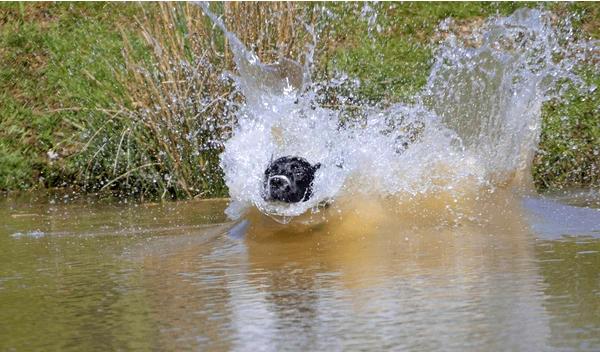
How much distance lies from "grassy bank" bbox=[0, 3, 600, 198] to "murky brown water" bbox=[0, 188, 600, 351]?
0.88 m

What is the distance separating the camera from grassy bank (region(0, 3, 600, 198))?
827 cm

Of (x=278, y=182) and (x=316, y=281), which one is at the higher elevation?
(x=278, y=182)

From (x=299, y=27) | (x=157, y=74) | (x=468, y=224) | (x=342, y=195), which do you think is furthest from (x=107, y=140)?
(x=468, y=224)

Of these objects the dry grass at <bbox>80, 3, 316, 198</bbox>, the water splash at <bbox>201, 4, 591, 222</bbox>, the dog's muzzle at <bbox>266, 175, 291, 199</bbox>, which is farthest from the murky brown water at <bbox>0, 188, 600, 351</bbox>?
the dry grass at <bbox>80, 3, 316, 198</bbox>

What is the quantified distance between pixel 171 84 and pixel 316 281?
130 inches

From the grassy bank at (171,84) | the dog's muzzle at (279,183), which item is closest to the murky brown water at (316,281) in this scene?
the dog's muzzle at (279,183)

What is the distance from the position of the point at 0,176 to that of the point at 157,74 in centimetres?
208

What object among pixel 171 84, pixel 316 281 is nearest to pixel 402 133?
pixel 171 84

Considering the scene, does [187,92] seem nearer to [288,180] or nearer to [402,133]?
[402,133]

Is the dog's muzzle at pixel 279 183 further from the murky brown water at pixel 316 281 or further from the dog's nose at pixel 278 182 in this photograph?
the murky brown water at pixel 316 281

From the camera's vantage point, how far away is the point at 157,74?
8.43 meters

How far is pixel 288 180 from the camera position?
20.6 feet

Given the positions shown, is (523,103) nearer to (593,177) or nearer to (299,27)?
(593,177)

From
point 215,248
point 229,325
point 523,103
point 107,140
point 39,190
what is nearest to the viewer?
point 229,325
